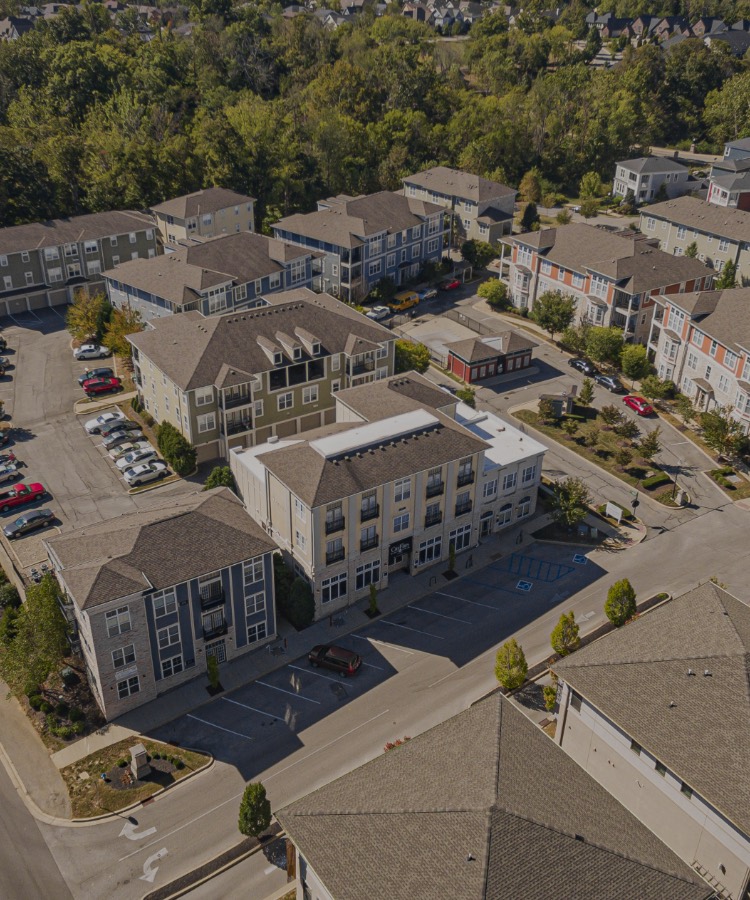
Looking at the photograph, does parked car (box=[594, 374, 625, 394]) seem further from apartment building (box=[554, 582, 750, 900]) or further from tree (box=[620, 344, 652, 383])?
apartment building (box=[554, 582, 750, 900])

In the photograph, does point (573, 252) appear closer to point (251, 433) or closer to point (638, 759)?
point (251, 433)

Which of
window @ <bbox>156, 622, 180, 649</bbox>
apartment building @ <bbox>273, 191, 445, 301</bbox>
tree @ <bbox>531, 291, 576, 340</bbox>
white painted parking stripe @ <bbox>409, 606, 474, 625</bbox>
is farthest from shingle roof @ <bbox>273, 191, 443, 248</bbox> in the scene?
window @ <bbox>156, 622, 180, 649</bbox>

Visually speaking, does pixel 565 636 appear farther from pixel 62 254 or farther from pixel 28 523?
pixel 62 254

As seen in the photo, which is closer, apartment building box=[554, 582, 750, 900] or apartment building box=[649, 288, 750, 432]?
apartment building box=[554, 582, 750, 900]

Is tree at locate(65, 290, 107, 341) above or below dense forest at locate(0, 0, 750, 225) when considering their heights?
below

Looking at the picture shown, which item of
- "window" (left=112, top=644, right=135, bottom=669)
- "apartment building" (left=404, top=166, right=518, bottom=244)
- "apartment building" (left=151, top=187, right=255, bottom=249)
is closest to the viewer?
"window" (left=112, top=644, right=135, bottom=669)

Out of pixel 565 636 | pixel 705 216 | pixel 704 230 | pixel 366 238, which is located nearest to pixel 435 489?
pixel 565 636
